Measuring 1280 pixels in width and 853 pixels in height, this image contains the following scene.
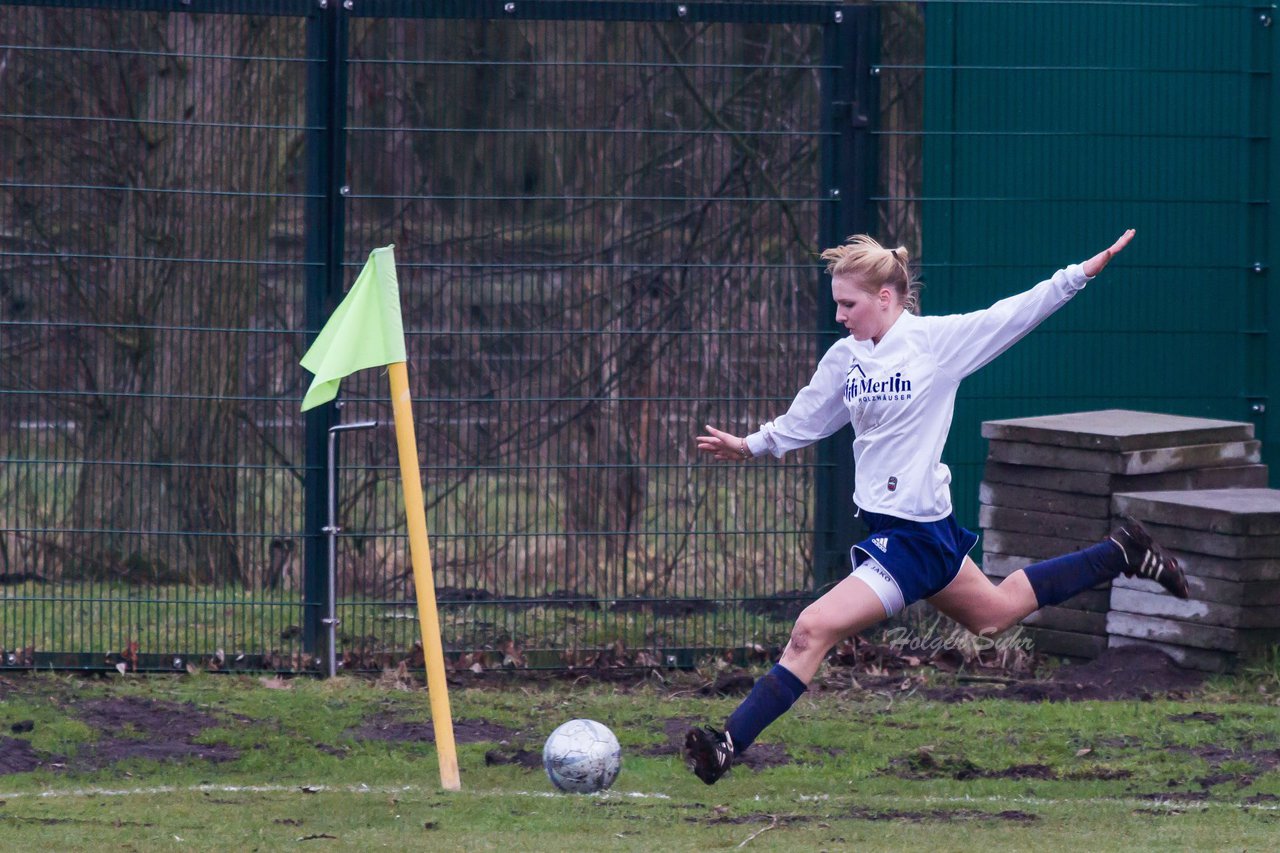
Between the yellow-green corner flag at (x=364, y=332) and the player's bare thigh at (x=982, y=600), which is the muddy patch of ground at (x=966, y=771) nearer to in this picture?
the player's bare thigh at (x=982, y=600)

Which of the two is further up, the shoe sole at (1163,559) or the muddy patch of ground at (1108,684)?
the shoe sole at (1163,559)

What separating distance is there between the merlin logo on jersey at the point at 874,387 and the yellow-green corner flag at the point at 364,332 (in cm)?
155

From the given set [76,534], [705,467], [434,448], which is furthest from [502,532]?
[76,534]

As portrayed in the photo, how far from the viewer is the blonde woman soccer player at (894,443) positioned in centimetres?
561

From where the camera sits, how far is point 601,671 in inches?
316

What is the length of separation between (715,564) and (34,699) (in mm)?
3118

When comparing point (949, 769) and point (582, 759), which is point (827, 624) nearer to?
point (582, 759)

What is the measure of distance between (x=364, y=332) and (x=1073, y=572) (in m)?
2.70

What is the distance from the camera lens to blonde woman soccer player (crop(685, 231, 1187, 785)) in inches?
221

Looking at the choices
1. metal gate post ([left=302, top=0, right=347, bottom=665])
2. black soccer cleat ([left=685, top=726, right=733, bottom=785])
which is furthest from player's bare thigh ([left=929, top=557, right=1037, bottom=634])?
metal gate post ([left=302, top=0, right=347, bottom=665])

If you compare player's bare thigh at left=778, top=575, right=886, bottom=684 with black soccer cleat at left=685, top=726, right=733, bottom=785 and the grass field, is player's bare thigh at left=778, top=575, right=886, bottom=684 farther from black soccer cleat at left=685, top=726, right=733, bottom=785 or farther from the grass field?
the grass field

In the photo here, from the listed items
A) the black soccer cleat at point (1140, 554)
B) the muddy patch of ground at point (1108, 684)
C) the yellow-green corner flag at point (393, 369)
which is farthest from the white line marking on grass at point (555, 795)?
the muddy patch of ground at point (1108, 684)

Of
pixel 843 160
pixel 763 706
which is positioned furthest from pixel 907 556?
pixel 843 160

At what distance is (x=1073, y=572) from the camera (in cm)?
624
